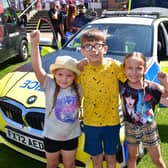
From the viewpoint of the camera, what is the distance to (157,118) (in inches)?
211

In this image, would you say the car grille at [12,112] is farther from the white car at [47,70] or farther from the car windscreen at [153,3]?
the car windscreen at [153,3]

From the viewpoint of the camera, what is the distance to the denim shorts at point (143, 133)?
309 cm

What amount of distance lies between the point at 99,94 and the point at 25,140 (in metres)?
1.11

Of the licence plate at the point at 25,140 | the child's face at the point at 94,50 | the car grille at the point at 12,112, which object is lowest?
the licence plate at the point at 25,140

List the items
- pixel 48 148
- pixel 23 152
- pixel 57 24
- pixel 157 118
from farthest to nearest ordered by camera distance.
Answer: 1. pixel 57 24
2. pixel 157 118
3. pixel 23 152
4. pixel 48 148

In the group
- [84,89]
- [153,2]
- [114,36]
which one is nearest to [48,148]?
[84,89]

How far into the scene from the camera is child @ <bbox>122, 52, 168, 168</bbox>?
293 centimetres

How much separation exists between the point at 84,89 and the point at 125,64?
390 millimetres

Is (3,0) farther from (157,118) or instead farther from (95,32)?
(95,32)

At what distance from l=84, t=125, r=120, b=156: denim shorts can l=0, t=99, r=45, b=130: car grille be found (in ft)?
2.16

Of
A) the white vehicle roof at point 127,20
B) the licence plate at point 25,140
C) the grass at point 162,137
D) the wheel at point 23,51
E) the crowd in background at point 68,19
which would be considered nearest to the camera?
the licence plate at point 25,140

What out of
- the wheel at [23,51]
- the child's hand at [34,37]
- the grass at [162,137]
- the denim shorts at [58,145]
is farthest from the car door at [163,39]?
the wheel at [23,51]

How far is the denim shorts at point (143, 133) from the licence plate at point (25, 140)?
0.88 metres

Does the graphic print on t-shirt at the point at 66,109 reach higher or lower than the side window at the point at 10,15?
higher
